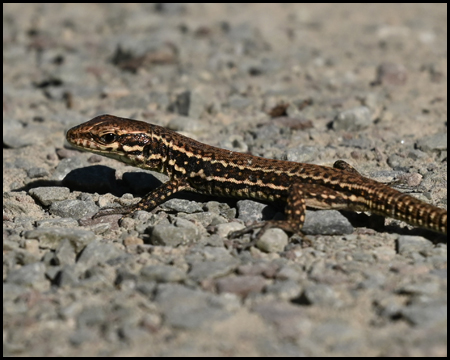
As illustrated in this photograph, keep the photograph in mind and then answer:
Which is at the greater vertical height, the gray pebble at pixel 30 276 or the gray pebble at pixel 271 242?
the gray pebble at pixel 271 242

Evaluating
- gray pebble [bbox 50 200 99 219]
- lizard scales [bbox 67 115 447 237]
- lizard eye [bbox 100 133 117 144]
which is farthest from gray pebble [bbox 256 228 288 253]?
lizard eye [bbox 100 133 117 144]

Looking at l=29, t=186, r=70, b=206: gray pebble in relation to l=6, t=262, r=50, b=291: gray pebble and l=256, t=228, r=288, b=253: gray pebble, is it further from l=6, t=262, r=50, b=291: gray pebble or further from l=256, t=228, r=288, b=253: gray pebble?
l=256, t=228, r=288, b=253: gray pebble

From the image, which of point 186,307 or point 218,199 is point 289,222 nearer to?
point 218,199

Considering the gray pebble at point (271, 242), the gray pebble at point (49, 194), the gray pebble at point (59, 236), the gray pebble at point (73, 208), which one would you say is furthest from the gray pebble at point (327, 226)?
the gray pebble at point (49, 194)

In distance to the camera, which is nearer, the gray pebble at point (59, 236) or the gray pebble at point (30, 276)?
the gray pebble at point (30, 276)

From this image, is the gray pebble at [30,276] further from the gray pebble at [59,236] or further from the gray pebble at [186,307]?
the gray pebble at [186,307]

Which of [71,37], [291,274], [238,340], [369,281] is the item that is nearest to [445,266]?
[369,281]

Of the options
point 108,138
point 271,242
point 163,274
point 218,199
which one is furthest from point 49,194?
point 271,242
